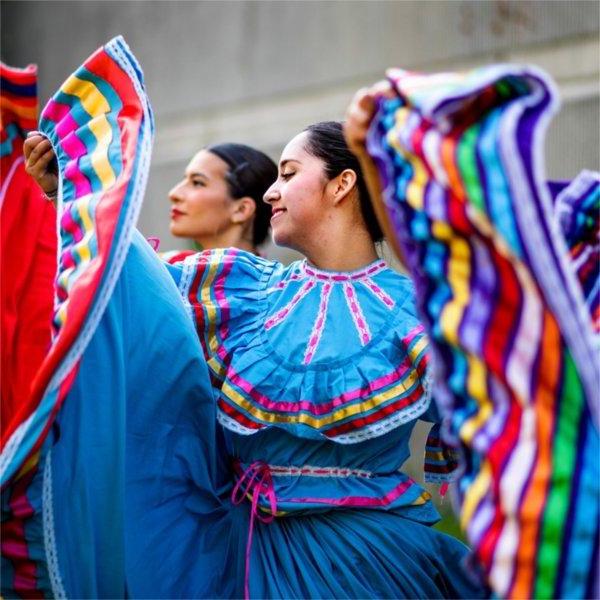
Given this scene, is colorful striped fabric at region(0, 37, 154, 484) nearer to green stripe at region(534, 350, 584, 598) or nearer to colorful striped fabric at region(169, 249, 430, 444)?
colorful striped fabric at region(169, 249, 430, 444)

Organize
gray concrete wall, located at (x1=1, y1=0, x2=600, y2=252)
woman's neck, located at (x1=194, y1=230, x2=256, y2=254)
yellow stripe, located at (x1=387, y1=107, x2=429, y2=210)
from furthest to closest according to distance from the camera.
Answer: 1. gray concrete wall, located at (x1=1, y1=0, x2=600, y2=252)
2. woman's neck, located at (x1=194, y1=230, x2=256, y2=254)
3. yellow stripe, located at (x1=387, y1=107, x2=429, y2=210)

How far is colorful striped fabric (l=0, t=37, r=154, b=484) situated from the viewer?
1840mm

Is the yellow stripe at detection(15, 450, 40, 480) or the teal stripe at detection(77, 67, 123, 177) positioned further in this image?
the teal stripe at detection(77, 67, 123, 177)

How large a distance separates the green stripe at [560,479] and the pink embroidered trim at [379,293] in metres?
0.89

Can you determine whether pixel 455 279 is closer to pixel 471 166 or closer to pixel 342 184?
pixel 471 166

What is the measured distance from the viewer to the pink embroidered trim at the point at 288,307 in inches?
93.7

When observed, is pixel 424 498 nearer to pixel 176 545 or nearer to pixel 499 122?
pixel 176 545

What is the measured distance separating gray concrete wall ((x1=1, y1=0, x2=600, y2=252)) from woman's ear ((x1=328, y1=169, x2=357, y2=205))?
2312mm

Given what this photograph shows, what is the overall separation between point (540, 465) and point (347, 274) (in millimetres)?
1026

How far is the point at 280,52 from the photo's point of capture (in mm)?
5820

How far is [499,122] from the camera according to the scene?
1.46 metres

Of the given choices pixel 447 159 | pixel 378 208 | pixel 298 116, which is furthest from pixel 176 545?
pixel 298 116

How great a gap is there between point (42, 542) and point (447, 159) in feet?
3.57

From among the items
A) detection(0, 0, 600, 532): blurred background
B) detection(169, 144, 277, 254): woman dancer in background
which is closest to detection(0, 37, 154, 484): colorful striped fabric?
detection(169, 144, 277, 254): woman dancer in background
